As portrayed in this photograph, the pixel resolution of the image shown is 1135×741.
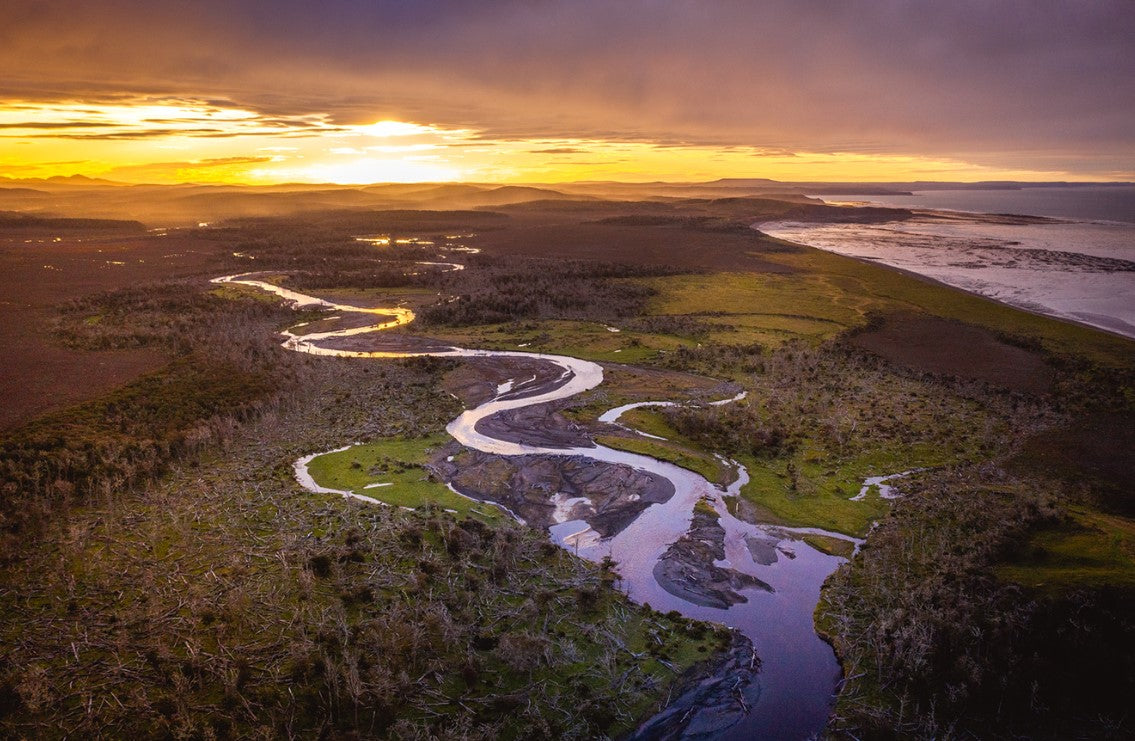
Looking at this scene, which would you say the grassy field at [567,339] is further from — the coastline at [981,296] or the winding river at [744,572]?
the coastline at [981,296]

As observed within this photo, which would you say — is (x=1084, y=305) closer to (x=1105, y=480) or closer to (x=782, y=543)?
(x=1105, y=480)

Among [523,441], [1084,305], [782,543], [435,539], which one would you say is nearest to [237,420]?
[523,441]

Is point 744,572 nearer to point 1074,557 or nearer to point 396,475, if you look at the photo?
point 1074,557

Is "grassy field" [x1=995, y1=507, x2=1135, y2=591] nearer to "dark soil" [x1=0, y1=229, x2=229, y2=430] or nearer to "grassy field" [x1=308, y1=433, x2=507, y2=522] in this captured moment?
"grassy field" [x1=308, y1=433, x2=507, y2=522]

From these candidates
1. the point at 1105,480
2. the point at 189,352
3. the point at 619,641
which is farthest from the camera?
the point at 189,352

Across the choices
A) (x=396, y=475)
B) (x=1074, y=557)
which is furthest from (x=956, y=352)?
(x=396, y=475)
